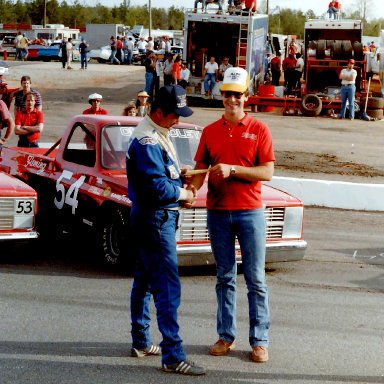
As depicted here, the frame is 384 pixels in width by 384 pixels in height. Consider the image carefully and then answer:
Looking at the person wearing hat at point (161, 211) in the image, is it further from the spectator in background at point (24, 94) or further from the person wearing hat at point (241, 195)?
the spectator in background at point (24, 94)

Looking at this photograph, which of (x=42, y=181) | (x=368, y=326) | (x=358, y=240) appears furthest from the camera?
(x=358, y=240)

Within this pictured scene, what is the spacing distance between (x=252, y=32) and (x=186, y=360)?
24.1 metres

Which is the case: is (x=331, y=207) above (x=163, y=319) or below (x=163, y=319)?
below

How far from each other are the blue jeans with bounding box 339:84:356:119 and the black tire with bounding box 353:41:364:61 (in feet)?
8.46

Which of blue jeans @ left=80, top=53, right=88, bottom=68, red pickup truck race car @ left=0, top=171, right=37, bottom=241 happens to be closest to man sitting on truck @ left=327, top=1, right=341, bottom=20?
blue jeans @ left=80, top=53, right=88, bottom=68

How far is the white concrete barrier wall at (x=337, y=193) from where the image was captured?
12.9 metres

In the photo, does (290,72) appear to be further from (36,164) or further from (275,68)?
(36,164)

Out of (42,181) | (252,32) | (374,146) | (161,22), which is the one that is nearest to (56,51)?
(252,32)

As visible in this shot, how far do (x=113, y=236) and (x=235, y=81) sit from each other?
3162 millimetres

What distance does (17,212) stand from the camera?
857 cm

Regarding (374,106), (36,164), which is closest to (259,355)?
(36,164)

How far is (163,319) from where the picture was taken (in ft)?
18.0

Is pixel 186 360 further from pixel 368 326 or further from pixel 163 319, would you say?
pixel 368 326

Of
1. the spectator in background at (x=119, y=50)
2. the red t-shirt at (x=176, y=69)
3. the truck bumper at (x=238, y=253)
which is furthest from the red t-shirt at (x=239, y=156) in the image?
the spectator in background at (x=119, y=50)
